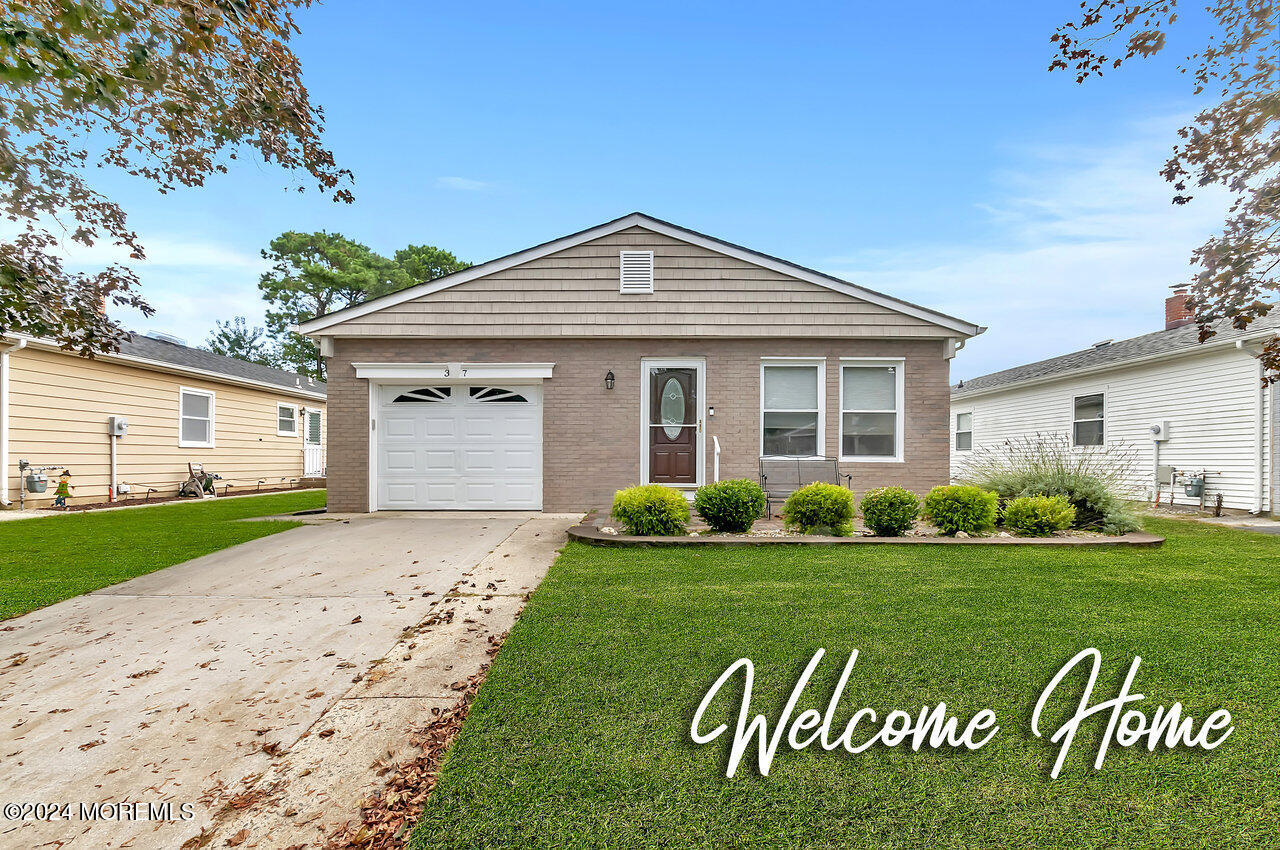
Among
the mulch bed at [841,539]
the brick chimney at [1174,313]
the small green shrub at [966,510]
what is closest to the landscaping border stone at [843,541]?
the mulch bed at [841,539]

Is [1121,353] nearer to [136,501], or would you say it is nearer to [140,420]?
[136,501]

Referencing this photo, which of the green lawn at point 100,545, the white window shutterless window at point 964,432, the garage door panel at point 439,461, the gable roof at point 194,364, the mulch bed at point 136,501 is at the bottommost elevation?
the mulch bed at point 136,501

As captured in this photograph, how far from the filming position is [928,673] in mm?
3148

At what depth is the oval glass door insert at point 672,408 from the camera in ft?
32.9

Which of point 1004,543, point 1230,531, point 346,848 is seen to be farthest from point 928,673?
point 1230,531

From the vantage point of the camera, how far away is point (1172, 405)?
42.4 feet

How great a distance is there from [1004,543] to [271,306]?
120 ft

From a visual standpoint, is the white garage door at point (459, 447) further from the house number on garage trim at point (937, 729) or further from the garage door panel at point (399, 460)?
the house number on garage trim at point (937, 729)

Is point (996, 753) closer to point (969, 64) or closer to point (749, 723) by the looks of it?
point (749, 723)

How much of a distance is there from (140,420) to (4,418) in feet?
8.64

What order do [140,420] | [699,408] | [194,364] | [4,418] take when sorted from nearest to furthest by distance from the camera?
[699,408]
[4,418]
[140,420]
[194,364]

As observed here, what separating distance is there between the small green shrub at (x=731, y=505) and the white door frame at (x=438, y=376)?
3.72 m

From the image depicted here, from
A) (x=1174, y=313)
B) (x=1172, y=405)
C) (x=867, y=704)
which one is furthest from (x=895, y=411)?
(x=1174, y=313)

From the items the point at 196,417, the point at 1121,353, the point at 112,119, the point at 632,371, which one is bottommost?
the point at 196,417
